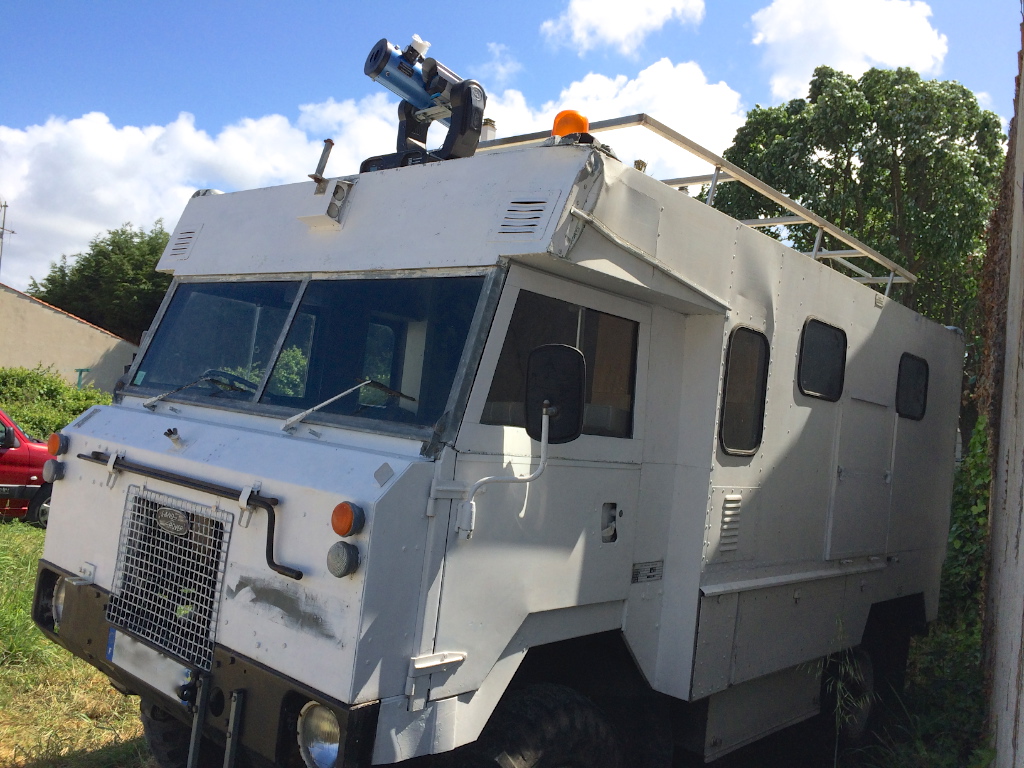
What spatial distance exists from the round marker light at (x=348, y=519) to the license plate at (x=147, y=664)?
0.93 metres

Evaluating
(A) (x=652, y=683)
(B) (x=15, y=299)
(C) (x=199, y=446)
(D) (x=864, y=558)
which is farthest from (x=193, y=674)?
(B) (x=15, y=299)

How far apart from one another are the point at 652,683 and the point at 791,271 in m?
2.18

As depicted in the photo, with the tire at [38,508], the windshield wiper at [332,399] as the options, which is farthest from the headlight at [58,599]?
the tire at [38,508]

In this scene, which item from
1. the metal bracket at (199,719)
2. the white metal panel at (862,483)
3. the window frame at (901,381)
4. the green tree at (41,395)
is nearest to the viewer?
the metal bracket at (199,719)

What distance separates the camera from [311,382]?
3.48m

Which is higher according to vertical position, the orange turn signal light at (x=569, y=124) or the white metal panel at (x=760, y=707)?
the orange turn signal light at (x=569, y=124)

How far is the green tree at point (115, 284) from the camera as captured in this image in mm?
32594

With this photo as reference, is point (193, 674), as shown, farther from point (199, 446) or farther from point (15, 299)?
point (15, 299)

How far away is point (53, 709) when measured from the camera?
500 cm

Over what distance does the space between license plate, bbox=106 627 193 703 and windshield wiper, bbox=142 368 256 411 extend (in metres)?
1.00

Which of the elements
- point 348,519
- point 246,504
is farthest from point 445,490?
point 246,504

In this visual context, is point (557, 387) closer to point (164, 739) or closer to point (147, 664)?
point (147, 664)

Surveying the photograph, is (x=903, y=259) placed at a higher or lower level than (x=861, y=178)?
lower

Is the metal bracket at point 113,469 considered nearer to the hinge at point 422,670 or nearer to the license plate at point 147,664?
the license plate at point 147,664
